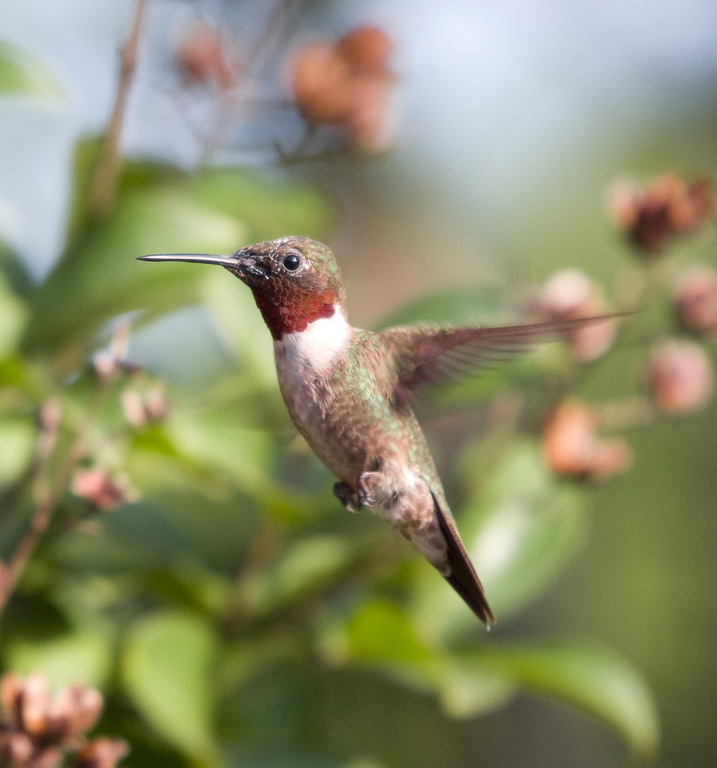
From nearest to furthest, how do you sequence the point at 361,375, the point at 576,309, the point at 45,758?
the point at 45,758
the point at 361,375
the point at 576,309

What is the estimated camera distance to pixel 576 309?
1.50m

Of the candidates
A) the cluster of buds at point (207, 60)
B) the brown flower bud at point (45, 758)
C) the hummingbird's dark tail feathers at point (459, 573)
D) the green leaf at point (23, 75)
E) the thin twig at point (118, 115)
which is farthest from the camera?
the cluster of buds at point (207, 60)

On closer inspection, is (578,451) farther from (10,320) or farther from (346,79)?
(10,320)

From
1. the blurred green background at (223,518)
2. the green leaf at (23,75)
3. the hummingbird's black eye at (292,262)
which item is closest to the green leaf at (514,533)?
the blurred green background at (223,518)

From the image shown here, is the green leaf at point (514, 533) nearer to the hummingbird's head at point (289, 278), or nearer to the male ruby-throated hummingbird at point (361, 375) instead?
the male ruby-throated hummingbird at point (361, 375)

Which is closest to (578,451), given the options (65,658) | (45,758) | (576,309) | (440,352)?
(576,309)

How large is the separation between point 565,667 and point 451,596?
0.22 m

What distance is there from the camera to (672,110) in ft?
13.4

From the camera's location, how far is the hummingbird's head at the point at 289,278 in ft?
2.95

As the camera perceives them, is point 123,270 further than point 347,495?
Yes

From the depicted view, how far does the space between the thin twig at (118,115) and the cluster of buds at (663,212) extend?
33.6 inches

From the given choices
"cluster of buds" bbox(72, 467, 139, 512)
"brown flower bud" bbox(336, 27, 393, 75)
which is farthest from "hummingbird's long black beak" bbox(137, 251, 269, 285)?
"brown flower bud" bbox(336, 27, 393, 75)

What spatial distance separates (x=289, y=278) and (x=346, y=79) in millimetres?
830

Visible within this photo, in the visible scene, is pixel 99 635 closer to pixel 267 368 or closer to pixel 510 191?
pixel 267 368
